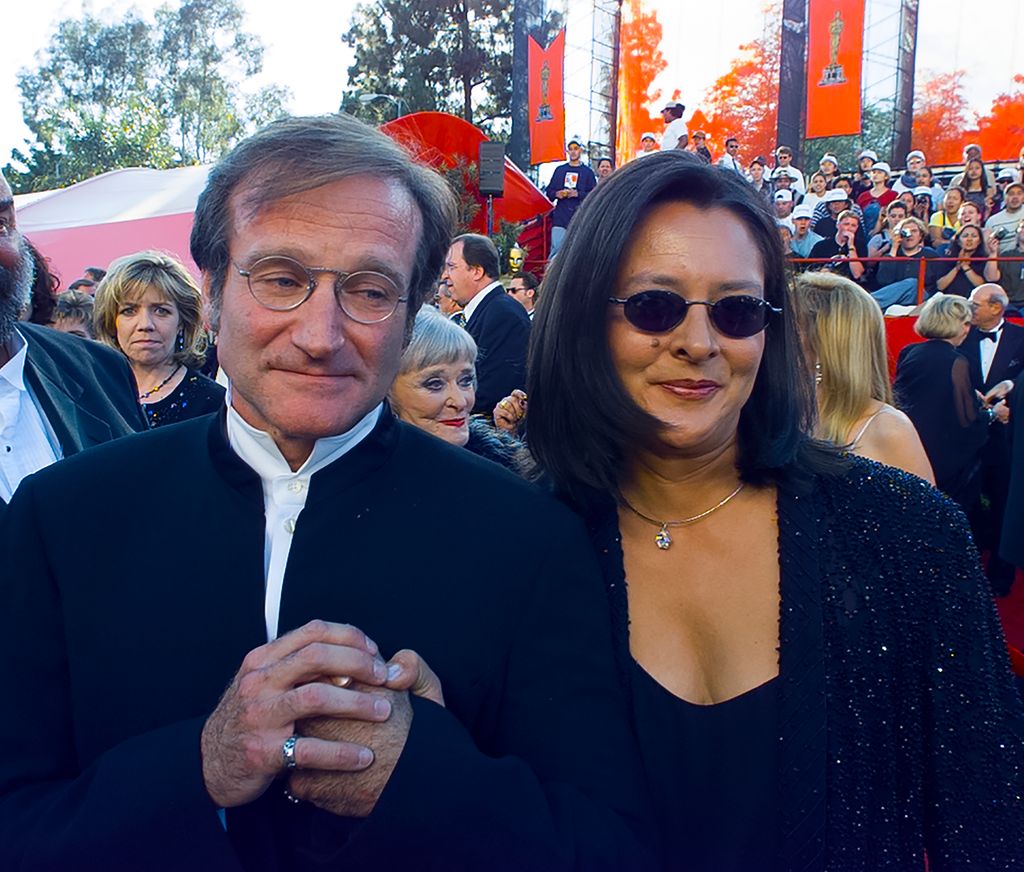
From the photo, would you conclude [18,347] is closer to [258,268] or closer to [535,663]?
[258,268]

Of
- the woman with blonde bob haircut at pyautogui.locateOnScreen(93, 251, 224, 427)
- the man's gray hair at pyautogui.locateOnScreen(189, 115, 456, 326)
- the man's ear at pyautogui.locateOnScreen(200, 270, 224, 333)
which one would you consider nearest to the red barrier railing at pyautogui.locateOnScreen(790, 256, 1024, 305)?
the woman with blonde bob haircut at pyautogui.locateOnScreen(93, 251, 224, 427)

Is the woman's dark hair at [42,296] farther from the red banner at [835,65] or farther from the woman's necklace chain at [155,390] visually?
the red banner at [835,65]

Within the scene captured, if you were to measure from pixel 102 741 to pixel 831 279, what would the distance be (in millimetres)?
3181

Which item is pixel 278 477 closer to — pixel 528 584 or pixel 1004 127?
pixel 528 584

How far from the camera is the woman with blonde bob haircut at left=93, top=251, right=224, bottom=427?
15.0 feet

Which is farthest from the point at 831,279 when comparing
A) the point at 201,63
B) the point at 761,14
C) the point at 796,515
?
the point at 201,63

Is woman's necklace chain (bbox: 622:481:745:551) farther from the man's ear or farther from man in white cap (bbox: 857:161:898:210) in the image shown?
man in white cap (bbox: 857:161:898:210)

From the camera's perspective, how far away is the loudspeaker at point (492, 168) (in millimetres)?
11844

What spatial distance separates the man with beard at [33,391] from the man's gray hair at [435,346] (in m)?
1.07

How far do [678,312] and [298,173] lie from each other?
0.73 meters

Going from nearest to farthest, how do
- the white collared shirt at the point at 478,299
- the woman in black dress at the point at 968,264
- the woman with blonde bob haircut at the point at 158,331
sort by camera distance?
the woman with blonde bob haircut at the point at 158,331 < the white collared shirt at the point at 478,299 < the woman in black dress at the point at 968,264

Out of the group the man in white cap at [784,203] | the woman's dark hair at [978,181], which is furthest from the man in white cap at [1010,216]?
the man in white cap at [784,203]

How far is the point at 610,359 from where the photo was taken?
186cm

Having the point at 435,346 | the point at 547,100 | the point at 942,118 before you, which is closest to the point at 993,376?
the point at 435,346
